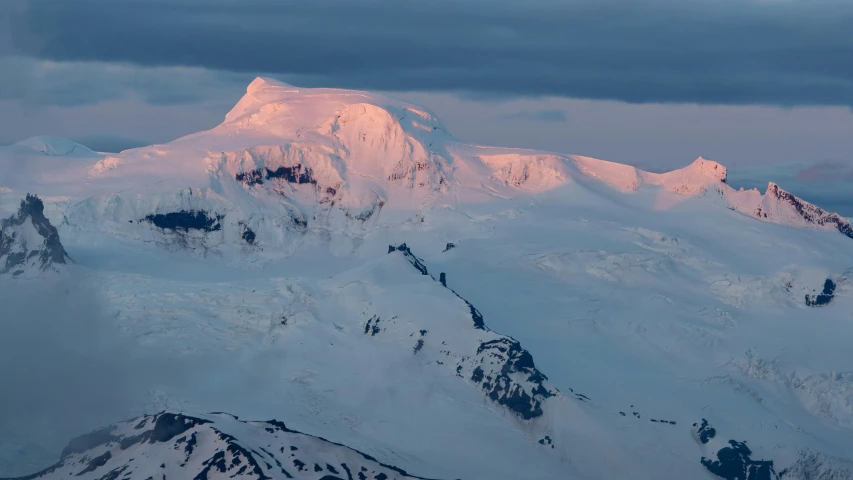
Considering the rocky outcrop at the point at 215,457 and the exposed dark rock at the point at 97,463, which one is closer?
the rocky outcrop at the point at 215,457

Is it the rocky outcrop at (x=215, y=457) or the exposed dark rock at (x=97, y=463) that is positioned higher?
the rocky outcrop at (x=215, y=457)

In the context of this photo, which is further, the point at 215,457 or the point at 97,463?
the point at 97,463

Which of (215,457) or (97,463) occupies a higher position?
(215,457)

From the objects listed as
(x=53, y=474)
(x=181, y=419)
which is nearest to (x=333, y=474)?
(x=181, y=419)

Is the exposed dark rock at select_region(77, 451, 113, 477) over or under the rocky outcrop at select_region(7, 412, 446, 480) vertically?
under

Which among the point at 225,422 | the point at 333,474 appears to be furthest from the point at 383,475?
the point at 225,422

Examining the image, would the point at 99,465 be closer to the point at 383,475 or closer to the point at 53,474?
the point at 53,474

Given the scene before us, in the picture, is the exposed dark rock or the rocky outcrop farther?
the exposed dark rock

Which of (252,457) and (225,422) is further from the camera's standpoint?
(225,422)
